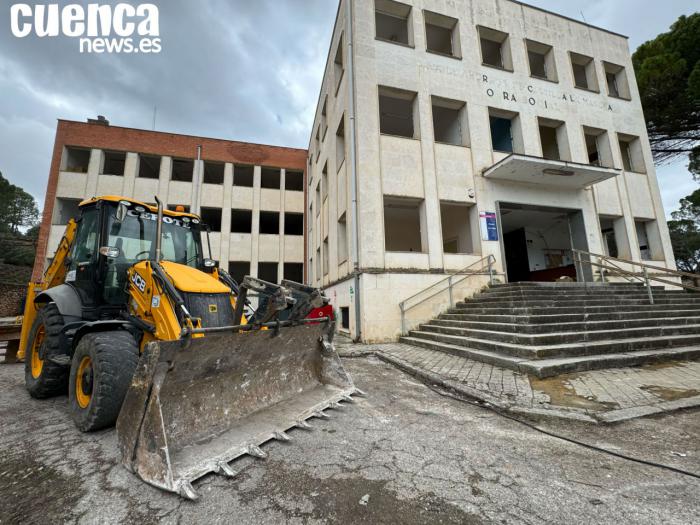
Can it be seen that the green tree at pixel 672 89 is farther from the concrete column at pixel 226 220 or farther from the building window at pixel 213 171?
the building window at pixel 213 171

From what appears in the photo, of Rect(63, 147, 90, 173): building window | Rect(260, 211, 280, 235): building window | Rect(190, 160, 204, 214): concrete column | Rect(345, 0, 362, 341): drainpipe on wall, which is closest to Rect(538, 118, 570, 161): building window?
Rect(345, 0, 362, 341): drainpipe on wall

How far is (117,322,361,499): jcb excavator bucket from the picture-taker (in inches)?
84.0

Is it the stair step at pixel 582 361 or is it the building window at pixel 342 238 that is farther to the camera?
the building window at pixel 342 238

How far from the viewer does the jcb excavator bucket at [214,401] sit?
213 cm

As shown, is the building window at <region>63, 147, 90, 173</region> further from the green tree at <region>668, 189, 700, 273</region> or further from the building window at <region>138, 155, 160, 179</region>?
the green tree at <region>668, 189, 700, 273</region>

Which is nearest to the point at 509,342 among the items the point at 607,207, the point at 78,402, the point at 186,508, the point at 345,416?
the point at 345,416

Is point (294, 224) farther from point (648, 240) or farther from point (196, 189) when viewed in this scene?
point (648, 240)

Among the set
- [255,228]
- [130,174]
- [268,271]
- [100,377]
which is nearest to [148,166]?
[130,174]

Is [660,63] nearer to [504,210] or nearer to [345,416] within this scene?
[504,210]

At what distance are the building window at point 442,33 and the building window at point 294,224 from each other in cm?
1139

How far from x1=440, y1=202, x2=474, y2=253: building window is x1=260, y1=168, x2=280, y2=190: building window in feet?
39.1

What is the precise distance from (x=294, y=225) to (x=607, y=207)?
Result: 636 inches

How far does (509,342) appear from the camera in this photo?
608 cm

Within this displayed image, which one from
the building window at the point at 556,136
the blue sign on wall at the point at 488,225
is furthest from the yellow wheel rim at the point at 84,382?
the building window at the point at 556,136
